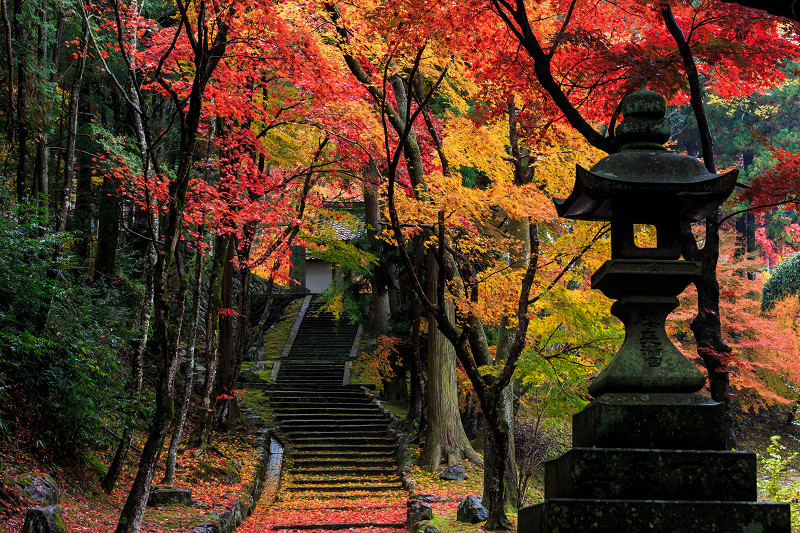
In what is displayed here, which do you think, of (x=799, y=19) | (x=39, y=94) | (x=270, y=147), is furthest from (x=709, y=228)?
(x=39, y=94)

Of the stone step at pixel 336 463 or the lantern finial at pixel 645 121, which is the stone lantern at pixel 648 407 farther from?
the stone step at pixel 336 463

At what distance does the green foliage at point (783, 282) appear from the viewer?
60.6 ft

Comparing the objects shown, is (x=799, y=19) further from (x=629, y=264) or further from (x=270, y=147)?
(x=270, y=147)

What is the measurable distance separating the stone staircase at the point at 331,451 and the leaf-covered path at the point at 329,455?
2 cm

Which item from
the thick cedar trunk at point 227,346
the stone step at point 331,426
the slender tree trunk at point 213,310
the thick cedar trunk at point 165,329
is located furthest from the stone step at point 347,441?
the thick cedar trunk at point 165,329

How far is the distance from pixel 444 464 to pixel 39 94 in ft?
35.1

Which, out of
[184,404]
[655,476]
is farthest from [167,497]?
[655,476]

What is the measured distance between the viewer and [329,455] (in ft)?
52.9

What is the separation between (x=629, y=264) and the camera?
201 inches

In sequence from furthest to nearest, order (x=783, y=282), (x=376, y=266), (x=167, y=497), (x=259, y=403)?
(x=376, y=266) < (x=259, y=403) < (x=783, y=282) < (x=167, y=497)

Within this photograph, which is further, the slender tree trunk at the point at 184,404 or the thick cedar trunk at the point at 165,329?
the slender tree trunk at the point at 184,404

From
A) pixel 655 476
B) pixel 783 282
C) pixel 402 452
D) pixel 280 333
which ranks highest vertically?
pixel 783 282

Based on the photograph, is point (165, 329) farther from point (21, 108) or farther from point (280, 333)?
point (280, 333)

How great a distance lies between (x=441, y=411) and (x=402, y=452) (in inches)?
86.6
